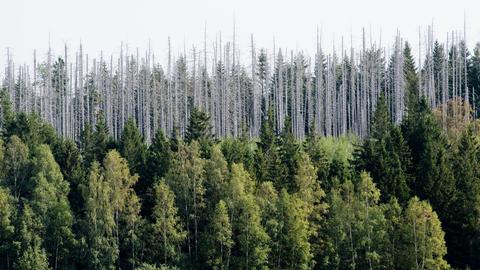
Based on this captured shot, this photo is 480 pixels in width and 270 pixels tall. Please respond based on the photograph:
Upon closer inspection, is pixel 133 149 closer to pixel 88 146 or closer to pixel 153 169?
pixel 153 169

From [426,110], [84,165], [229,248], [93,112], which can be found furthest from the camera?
[93,112]

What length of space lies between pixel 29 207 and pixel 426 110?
3274 centimetres

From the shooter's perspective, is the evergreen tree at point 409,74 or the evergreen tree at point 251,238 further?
the evergreen tree at point 409,74

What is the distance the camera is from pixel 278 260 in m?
56.3

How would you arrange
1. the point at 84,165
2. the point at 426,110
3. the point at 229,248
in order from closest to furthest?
the point at 229,248 → the point at 84,165 → the point at 426,110

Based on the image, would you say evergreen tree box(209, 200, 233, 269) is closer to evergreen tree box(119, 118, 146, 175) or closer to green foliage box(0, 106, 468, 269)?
green foliage box(0, 106, 468, 269)

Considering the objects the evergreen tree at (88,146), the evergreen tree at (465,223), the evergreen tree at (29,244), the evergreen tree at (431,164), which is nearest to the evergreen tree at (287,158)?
the evergreen tree at (431,164)

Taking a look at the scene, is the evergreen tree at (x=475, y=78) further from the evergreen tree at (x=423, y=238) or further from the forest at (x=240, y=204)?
the evergreen tree at (x=423, y=238)

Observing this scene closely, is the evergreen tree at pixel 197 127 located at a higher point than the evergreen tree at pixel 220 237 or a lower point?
higher

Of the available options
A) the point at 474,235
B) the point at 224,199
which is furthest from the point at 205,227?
the point at 474,235

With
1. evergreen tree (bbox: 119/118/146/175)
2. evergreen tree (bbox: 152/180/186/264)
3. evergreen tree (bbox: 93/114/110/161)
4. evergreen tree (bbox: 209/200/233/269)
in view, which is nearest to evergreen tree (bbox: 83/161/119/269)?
evergreen tree (bbox: 152/180/186/264)

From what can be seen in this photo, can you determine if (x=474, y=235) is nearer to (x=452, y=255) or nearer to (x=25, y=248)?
(x=452, y=255)

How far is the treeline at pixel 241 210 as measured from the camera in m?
54.9

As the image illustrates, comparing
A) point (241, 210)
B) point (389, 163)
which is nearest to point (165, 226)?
point (241, 210)
